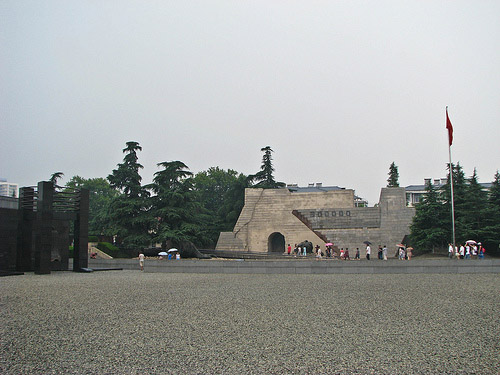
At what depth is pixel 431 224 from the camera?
32.4 m

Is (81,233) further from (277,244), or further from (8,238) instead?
(277,244)

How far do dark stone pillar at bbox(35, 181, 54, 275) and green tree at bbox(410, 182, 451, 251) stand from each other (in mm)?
22448

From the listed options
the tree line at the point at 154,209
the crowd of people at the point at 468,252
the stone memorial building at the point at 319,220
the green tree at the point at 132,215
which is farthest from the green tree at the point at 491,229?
the green tree at the point at 132,215

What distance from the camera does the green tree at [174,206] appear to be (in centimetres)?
3609

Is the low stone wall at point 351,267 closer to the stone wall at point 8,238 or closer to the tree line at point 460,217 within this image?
the stone wall at point 8,238

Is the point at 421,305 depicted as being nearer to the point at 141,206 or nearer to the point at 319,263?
the point at 319,263

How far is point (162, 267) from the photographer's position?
73.7 feet

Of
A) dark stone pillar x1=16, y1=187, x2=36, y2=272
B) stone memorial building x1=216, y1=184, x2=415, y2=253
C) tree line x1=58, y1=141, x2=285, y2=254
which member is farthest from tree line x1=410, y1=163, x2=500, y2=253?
dark stone pillar x1=16, y1=187, x2=36, y2=272

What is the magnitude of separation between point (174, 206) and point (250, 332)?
30451mm

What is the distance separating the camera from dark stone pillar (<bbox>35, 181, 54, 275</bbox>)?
18.5 meters

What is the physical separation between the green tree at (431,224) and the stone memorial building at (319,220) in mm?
4004

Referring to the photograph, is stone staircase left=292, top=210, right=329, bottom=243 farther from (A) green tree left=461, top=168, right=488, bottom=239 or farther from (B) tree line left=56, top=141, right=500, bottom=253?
(A) green tree left=461, top=168, right=488, bottom=239

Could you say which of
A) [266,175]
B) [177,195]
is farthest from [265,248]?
[266,175]

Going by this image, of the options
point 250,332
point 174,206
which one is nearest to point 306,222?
point 174,206
